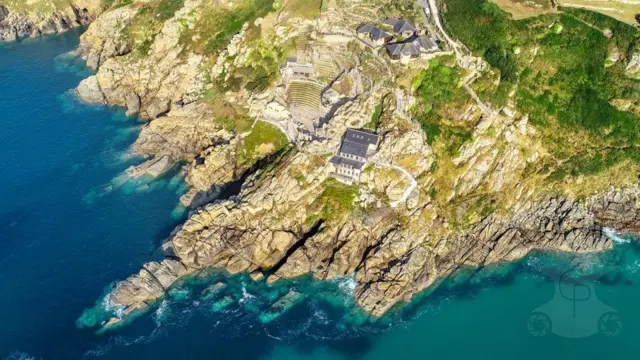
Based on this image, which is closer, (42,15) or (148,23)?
(148,23)

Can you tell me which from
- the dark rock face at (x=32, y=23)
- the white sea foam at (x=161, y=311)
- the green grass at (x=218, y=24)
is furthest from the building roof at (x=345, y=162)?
the dark rock face at (x=32, y=23)

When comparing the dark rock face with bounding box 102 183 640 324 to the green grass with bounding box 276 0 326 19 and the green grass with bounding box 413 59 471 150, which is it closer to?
the green grass with bounding box 413 59 471 150

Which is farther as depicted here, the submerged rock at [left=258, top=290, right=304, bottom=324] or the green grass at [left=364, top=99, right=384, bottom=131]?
the green grass at [left=364, top=99, right=384, bottom=131]

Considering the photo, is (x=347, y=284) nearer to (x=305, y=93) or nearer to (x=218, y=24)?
(x=305, y=93)

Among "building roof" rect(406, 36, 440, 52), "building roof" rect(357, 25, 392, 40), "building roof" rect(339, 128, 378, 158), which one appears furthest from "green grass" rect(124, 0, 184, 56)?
"building roof" rect(406, 36, 440, 52)

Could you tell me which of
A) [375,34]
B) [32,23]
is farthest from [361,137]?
[32,23]
